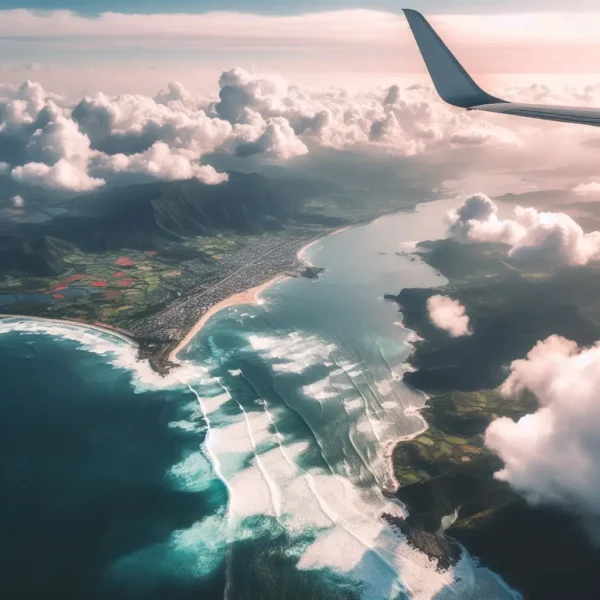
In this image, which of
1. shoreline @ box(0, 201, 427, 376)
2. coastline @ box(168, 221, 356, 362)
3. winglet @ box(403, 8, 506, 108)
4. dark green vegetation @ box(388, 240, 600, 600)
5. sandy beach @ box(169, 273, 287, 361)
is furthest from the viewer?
sandy beach @ box(169, 273, 287, 361)

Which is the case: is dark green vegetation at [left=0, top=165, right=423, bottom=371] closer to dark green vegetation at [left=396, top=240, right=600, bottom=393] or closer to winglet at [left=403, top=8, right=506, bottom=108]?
dark green vegetation at [left=396, top=240, right=600, bottom=393]

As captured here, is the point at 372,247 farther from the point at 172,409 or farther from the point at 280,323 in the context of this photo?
the point at 172,409

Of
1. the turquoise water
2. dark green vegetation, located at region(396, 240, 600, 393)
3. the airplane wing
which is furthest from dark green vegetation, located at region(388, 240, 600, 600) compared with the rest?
the airplane wing

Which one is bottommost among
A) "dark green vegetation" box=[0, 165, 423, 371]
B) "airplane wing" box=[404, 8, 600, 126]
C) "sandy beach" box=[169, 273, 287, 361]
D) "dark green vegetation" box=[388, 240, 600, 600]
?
"dark green vegetation" box=[0, 165, 423, 371]

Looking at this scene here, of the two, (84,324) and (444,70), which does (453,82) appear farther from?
(84,324)

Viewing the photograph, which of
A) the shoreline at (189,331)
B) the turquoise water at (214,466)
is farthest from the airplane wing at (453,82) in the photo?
the shoreline at (189,331)

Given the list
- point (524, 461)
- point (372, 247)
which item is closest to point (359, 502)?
point (524, 461)
